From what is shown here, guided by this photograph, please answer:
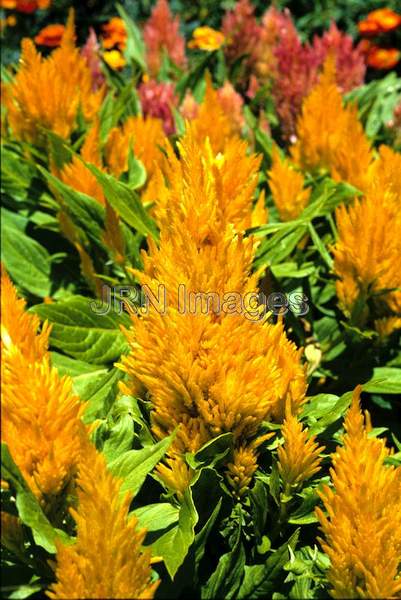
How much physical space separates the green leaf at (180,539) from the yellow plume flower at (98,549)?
0.19 m

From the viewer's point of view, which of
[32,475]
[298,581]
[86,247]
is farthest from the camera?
[86,247]

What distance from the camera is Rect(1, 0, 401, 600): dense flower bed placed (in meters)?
1.48

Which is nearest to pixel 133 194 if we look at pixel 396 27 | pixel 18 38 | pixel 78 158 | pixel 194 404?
pixel 78 158

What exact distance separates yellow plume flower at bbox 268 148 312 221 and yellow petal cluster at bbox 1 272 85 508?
4.51ft

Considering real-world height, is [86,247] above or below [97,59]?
below

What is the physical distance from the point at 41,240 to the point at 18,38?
4287 mm

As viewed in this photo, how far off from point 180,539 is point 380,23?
5.19m

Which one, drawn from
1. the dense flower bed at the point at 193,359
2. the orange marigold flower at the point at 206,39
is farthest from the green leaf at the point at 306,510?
the orange marigold flower at the point at 206,39

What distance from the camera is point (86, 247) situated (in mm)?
2789

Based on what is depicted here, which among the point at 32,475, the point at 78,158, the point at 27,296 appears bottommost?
the point at 27,296

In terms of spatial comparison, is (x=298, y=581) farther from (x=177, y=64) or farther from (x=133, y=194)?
(x=177, y=64)

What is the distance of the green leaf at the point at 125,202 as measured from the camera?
2.41m

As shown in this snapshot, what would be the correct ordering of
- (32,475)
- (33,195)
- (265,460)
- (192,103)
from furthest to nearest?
(192,103) < (33,195) < (265,460) < (32,475)

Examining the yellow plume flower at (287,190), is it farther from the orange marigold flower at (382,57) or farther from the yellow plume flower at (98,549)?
the orange marigold flower at (382,57)
